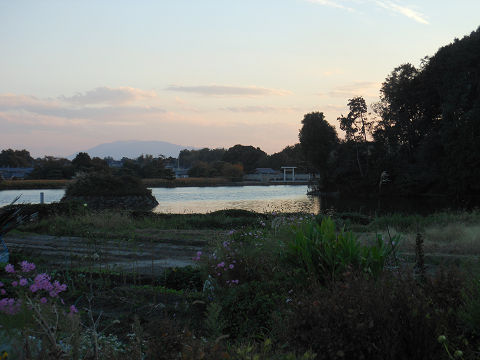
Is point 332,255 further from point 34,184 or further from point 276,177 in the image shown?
point 276,177

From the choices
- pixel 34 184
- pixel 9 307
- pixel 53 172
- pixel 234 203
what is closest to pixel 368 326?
pixel 9 307

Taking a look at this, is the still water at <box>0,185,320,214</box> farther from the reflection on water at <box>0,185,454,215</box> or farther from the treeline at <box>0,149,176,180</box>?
the treeline at <box>0,149,176,180</box>

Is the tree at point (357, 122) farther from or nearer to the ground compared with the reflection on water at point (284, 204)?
farther from the ground

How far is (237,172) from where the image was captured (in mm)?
75188

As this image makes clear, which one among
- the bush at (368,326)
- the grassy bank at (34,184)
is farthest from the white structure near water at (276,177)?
the bush at (368,326)

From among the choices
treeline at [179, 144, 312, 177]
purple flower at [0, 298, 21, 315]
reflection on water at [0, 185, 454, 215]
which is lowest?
reflection on water at [0, 185, 454, 215]

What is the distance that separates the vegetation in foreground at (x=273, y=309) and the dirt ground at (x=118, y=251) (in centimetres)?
52

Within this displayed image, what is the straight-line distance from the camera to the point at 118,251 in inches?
310

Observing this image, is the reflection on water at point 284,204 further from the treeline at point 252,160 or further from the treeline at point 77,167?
the treeline at point 252,160

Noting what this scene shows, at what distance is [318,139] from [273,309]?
160 ft

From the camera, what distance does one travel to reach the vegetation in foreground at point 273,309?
239 cm

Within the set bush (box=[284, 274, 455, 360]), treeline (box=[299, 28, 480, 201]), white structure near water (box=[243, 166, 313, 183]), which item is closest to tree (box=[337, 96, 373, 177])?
treeline (box=[299, 28, 480, 201])

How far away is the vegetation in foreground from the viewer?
7.84ft

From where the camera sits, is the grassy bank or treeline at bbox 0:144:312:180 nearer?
the grassy bank
